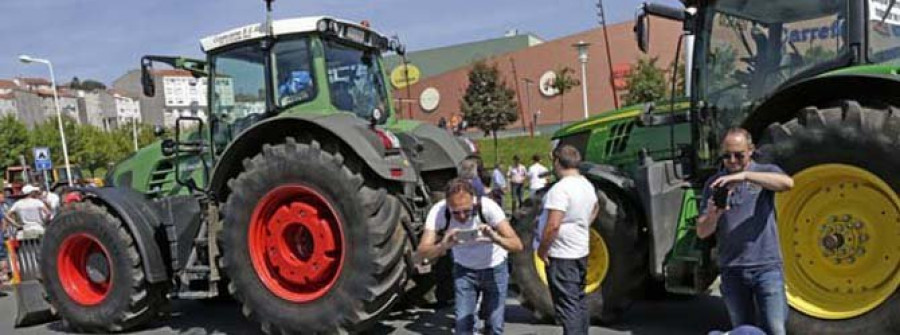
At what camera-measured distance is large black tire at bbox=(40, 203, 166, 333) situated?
6.95 metres

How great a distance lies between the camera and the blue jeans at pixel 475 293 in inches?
197

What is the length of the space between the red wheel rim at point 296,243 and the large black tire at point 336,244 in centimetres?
2

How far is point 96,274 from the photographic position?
24.0 feet

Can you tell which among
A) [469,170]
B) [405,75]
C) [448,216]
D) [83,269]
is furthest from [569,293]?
[83,269]

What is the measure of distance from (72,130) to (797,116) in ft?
192

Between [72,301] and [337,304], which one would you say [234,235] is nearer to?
[337,304]

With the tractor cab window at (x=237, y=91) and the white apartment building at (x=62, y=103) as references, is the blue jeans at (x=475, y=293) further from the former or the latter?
the white apartment building at (x=62, y=103)

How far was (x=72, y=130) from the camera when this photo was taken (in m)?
56.2

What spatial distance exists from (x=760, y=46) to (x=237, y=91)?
4339 mm

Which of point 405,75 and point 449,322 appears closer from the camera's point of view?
point 449,322

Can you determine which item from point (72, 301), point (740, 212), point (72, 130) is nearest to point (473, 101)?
point (72, 130)

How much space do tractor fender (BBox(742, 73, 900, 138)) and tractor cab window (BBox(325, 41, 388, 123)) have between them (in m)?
3.15

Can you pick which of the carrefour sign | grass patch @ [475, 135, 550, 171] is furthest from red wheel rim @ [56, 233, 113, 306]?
grass patch @ [475, 135, 550, 171]

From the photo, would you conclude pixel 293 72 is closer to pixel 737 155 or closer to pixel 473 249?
pixel 473 249
